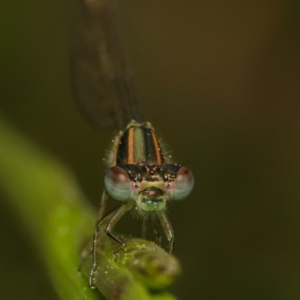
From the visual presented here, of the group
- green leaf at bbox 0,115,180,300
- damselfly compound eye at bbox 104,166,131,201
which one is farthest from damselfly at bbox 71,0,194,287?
green leaf at bbox 0,115,180,300

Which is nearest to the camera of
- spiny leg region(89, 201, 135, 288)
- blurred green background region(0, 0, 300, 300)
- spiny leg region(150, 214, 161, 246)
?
spiny leg region(89, 201, 135, 288)

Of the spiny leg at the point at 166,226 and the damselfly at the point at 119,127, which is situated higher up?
the damselfly at the point at 119,127

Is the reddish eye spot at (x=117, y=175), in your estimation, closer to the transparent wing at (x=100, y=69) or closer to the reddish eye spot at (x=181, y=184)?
the reddish eye spot at (x=181, y=184)

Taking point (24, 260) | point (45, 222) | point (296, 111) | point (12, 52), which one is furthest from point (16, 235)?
point (296, 111)

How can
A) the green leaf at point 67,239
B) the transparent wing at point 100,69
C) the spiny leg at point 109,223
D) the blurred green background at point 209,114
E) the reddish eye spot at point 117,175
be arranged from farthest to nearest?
the blurred green background at point 209,114 < the transparent wing at point 100,69 < the reddish eye spot at point 117,175 < the spiny leg at point 109,223 < the green leaf at point 67,239

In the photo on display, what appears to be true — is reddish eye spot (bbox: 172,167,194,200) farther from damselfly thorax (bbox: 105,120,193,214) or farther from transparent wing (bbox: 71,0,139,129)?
transparent wing (bbox: 71,0,139,129)

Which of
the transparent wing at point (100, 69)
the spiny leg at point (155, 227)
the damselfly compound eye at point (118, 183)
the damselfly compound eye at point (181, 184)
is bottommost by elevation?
the spiny leg at point (155, 227)

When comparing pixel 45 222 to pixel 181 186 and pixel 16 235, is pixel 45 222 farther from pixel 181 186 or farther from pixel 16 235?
pixel 16 235

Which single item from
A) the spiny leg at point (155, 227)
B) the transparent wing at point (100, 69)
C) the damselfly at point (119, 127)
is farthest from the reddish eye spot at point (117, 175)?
the transparent wing at point (100, 69)
